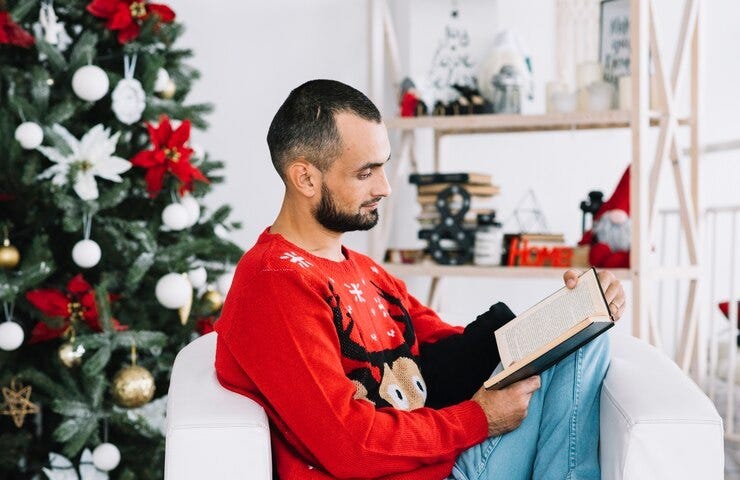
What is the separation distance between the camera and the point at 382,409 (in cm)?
114

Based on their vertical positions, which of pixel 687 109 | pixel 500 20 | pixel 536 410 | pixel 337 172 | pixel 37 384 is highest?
pixel 500 20

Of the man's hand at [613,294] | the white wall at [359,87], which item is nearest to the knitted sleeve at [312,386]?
the man's hand at [613,294]

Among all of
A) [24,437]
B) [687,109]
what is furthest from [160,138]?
[687,109]

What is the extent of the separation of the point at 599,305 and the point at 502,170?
2213mm

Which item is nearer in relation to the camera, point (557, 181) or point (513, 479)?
point (513, 479)

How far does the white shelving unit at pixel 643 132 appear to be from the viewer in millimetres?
2402

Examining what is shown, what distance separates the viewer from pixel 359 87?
3.24m

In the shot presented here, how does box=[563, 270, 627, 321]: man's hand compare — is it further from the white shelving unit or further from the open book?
the white shelving unit

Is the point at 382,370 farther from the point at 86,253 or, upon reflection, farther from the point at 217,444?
the point at 86,253

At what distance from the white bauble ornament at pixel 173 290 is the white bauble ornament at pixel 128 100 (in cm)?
38

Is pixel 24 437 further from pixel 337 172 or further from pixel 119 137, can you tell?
pixel 337 172

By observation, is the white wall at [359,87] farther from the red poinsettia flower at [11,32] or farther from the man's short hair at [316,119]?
the man's short hair at [316,119]

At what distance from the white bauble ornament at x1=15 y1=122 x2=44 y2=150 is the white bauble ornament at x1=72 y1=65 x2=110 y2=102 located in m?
0.13

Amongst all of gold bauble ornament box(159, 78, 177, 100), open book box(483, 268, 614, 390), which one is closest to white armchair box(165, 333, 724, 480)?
open book box(483, 268, 614, 390)
